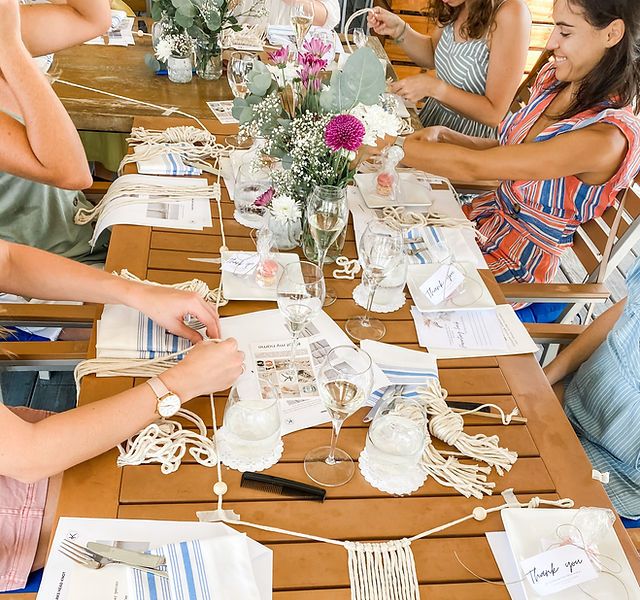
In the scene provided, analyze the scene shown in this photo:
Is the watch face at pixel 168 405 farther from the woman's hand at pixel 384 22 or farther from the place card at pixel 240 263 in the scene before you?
the woman's hand at pixel 384 22

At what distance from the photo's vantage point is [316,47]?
140 centimetres

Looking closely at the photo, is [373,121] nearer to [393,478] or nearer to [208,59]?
[393,478]

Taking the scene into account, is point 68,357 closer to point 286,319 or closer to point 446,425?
point 286,319

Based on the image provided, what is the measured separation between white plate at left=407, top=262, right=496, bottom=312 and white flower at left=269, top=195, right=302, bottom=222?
12.6 inches

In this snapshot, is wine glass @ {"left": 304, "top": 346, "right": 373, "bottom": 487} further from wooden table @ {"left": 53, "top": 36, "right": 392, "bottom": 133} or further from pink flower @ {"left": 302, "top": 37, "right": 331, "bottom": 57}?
wooden table @ {"left": 53, "top": 36, "right": 392, "bottom": 133}

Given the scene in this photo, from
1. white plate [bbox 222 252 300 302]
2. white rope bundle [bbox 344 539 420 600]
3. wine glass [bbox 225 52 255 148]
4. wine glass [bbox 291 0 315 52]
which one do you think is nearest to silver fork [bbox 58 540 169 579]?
white rope bundle [bbox 344 539 420 600]

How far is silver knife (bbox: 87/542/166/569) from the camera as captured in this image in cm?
89

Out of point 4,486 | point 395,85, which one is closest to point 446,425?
point 4,486

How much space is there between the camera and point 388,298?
4.90 feet

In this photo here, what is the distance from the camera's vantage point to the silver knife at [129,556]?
0.89 meters

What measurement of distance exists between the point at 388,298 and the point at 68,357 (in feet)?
2.37

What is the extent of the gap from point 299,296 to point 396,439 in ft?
1.16

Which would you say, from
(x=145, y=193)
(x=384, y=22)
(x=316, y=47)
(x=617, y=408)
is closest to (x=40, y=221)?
(x=145, y=193)

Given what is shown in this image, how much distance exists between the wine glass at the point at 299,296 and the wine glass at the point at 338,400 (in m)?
0.16
